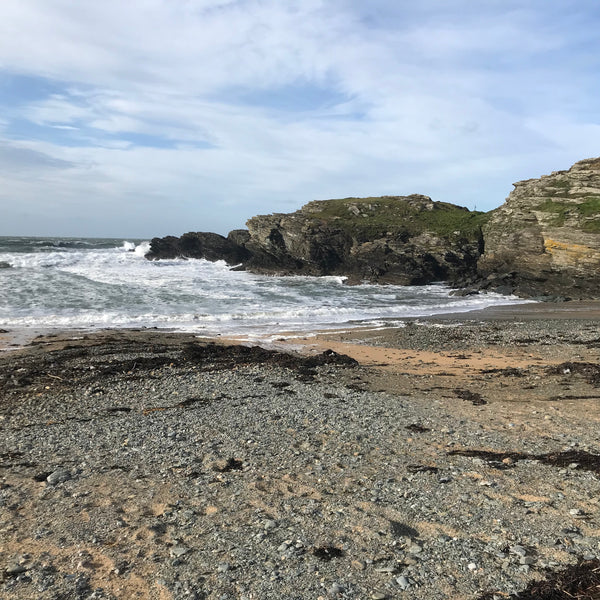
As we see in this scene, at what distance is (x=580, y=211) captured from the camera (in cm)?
3428

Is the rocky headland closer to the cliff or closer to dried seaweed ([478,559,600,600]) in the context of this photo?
the cliff

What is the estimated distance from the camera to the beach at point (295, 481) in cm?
426

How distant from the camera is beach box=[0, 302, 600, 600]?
168 inches

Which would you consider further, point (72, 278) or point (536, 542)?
point (72, 278)

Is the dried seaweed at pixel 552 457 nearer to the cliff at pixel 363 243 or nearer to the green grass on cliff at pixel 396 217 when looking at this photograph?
the cliff at pixel 363 243

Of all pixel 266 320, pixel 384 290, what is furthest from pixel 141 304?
pixel 384 290

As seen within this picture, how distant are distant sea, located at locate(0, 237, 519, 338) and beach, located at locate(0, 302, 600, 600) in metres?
9.79

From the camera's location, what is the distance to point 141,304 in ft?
89.1

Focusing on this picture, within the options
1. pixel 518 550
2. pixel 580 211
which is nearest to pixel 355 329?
pixel 518 550

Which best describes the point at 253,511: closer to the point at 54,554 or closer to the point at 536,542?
the point at 54,554

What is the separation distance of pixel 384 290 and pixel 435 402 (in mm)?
29611

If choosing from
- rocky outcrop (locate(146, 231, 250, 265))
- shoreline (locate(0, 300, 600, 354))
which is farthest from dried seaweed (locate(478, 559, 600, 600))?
rocky outcrop (locate(146, 231, 250, 265))

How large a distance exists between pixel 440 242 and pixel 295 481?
42646 mm

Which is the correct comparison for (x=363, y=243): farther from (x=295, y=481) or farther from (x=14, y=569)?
(x=14, y=569)
